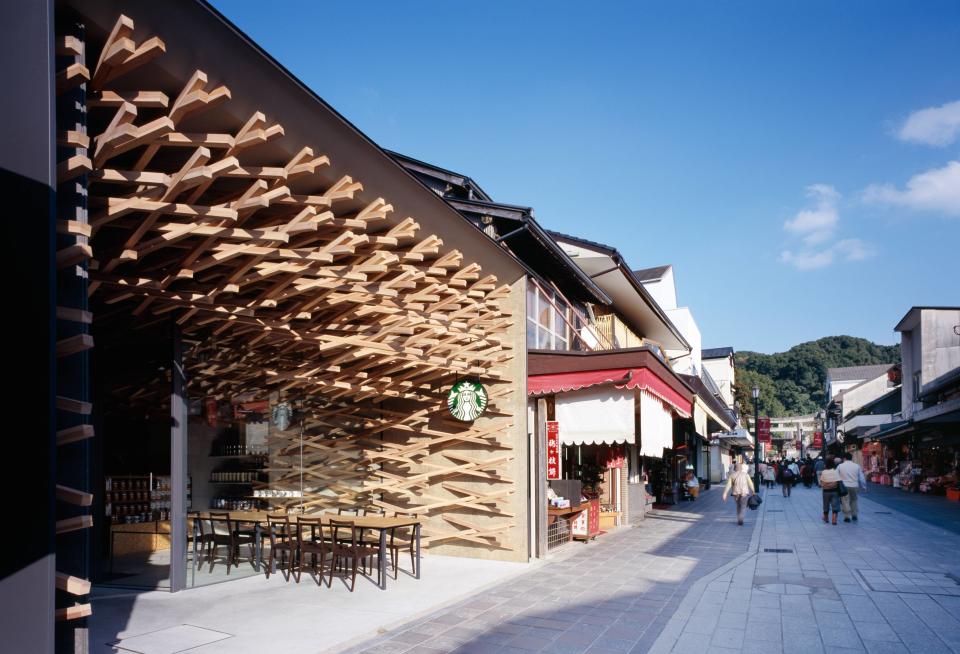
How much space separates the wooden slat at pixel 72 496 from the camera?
3.65 metres

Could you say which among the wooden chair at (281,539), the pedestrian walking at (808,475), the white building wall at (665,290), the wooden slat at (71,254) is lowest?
the pedestrian walking at (808,475)

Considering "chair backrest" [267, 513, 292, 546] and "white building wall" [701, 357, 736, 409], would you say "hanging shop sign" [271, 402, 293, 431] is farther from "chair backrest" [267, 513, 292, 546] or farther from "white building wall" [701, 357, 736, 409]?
"white building wall" [701, 357, 736, 409]

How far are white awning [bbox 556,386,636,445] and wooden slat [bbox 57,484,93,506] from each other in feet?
31.1

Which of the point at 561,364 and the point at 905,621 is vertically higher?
the point at 561,364

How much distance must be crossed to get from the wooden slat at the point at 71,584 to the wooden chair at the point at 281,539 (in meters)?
5.71

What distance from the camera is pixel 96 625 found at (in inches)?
266

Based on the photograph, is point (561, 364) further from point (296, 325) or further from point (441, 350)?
point (296, 325)

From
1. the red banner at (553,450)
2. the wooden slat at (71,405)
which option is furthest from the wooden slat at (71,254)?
the red banner at (553,450)

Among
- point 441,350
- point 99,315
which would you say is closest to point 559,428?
point 441,350

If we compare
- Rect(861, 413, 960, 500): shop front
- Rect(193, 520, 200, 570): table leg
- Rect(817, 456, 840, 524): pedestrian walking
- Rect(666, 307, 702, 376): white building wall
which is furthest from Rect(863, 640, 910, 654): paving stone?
Rect(666, 307, 702, 376): white building wall

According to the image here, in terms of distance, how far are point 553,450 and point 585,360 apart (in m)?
1.68

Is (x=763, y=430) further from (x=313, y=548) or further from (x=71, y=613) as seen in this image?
(x=71, y=613)

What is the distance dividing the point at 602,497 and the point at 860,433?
30.7 metres

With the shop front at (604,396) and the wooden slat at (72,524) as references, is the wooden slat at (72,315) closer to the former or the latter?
the wooden slat at (72,524)
